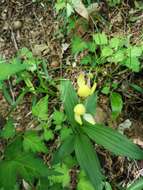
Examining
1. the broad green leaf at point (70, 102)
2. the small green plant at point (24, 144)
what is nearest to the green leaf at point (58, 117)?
the small green plant at point (24, 144)

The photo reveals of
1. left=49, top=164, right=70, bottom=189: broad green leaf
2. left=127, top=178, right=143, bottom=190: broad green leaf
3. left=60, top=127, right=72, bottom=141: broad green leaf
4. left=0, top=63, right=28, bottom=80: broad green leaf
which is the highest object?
left=0, top=63, right=28, bottom=80: broad green leaf

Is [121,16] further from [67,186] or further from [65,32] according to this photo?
[67,186]

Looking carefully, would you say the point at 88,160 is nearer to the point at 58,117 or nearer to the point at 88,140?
the point at 88,140

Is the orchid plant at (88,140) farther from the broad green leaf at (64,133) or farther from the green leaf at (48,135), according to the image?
the green leaf at (48,135)

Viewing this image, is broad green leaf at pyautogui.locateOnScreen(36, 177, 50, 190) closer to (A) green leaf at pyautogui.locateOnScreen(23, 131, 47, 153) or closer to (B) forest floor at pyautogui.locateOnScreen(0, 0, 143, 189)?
(A) green leaf at pyautogui.locateOnScreen(23, 131, 47, 153)

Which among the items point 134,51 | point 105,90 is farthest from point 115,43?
point 105,90

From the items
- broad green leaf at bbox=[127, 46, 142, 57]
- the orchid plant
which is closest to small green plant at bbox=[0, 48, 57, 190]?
the orchid plant
